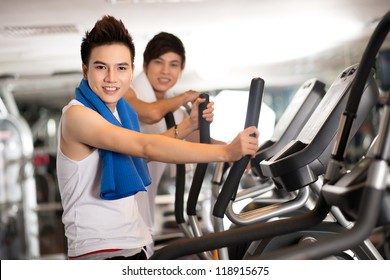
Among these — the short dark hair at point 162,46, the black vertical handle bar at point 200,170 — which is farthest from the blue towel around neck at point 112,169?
the short dark hair at point 162,46

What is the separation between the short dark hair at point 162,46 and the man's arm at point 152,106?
5.9 inches

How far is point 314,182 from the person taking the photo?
1907 millimetres

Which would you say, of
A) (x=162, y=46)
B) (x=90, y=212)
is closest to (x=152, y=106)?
(x=162, y=46)

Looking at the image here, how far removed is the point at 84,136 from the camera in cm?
166

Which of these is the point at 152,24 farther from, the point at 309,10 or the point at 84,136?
the point at 84,136

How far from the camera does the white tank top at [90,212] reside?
1740 millimetres

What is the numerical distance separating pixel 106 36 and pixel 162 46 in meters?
0.54

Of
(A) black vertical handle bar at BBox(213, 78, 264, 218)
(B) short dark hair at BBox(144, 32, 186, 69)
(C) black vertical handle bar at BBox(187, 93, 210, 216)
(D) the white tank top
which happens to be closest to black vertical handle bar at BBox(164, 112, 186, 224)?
(C) black vertical handle bar at BBox(187, 93, 210, 216)

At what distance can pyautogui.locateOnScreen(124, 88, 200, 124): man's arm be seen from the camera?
2217 millimetres

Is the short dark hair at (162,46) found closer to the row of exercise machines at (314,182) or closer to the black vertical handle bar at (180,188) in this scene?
the row of exercise machines at (314,182)

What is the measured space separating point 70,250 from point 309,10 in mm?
1704

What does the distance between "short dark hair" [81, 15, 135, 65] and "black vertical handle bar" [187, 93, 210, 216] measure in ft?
0.86

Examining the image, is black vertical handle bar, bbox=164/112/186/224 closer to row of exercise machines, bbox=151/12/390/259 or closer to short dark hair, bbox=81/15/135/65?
row of exercise machines, bbox=151/12/390/259

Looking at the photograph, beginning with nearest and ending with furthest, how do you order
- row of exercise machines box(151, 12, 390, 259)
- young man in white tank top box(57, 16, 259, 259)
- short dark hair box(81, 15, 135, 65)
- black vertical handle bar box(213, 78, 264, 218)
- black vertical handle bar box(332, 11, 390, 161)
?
row of exercise machines box(151, 12, 390, 259) → black vertical handle bar box(332, 11, 390, 161) → black vertical handle bar box(213, 78, 264, 218) → young man in white tank top box(57, 16, 259, 259) → short dark hair box(81, 15, 135, 65)
